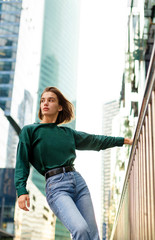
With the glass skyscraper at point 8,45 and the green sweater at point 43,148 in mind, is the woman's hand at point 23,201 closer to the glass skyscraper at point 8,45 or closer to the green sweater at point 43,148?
the green sweater at point 43,148

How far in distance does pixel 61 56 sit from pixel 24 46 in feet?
84.0

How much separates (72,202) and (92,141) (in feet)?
2.07

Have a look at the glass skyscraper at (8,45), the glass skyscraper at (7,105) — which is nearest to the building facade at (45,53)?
the glass skyscraper at (8,45)

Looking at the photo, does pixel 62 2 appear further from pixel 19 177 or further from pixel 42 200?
pixel 19 177

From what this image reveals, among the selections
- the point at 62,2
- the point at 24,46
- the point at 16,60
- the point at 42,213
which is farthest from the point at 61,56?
the point at 42,213

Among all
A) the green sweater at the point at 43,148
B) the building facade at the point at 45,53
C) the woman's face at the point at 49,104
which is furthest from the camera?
the building facade at the point at 45,53

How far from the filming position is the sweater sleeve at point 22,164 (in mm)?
2217

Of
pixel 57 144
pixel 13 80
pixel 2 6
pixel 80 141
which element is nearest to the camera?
pixel 57 144

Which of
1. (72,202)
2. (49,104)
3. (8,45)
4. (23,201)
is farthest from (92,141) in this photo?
(8,45)

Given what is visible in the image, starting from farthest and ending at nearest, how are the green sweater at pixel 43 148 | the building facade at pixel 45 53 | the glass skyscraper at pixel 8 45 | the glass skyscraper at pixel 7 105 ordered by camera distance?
the building facade at pixel 45 53
the glass skyscraper at pixel 8 45
the glass skyscraper at pixel 7 105
the green sweater at pixel 43 148

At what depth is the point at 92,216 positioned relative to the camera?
7.41 ft

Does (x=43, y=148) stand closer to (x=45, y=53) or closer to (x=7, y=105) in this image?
(x=7, y=105)

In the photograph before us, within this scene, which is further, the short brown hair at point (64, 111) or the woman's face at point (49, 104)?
the short brown hair at point (64, 111)

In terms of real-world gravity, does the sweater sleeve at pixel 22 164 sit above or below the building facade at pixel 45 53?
below
